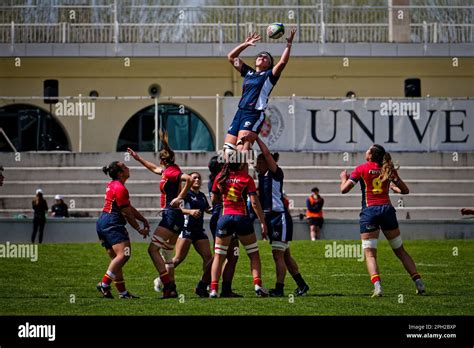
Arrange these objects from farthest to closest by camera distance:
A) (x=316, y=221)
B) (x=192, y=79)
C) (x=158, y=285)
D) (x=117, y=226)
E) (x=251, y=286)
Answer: (x=192, y=79) < (x=316, y=221) < (x=251, y=286) < (x=158, y=285) < (x=117, y=226)

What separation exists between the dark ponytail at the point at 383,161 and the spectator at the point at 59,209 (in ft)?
56.9

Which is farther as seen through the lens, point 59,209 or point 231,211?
point 59,209

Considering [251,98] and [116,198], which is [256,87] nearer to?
[251,98]

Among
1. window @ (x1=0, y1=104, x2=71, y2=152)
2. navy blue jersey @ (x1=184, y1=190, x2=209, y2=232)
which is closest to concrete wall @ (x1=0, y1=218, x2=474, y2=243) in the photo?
window @ (x1=0, y1=104, x2=71, y2=152)

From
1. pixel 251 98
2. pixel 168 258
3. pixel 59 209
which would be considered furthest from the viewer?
pixel 59 209

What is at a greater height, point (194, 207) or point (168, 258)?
point (194, 207)

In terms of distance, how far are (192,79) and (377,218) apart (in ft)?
80.8

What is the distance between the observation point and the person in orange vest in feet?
106

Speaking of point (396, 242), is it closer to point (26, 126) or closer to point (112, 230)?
point (112, 230)

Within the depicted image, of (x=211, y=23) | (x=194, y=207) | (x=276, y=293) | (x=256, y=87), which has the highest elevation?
(x=211, y=23)

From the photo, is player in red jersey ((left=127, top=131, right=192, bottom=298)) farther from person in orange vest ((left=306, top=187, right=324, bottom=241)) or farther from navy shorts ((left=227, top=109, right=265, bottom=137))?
person in orange vest ((left=306, top=187, right=324, bottom=241))

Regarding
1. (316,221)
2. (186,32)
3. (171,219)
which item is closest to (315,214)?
(316,221)

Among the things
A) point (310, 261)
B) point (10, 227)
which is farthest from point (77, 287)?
point (10, 227)

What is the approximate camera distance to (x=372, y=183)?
16703 millimetres
